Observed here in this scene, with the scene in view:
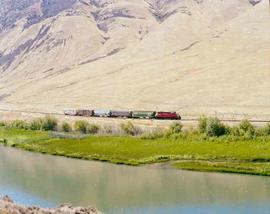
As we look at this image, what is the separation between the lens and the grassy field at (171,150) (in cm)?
6456

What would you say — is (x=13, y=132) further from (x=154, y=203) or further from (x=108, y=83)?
(x=154, y=203)

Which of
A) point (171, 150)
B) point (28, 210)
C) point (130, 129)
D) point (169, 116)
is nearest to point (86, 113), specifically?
point (169, 116)

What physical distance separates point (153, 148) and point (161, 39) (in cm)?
12283

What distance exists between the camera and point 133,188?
2172 inches

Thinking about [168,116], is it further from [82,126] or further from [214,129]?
[214,129]

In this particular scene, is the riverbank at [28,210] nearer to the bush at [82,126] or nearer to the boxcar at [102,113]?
the bush at [82,126]

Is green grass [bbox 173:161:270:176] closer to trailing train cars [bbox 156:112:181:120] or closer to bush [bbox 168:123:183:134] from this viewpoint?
bush [bbox 168:123:183:134]

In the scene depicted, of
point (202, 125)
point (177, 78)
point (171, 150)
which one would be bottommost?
point (171, 150)

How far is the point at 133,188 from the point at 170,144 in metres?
25.3

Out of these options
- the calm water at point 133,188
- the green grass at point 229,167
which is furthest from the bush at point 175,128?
the green grass at point 229,167

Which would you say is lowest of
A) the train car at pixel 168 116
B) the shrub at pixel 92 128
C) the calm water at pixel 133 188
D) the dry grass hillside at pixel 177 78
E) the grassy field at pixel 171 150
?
the calm water at pixel 133 188

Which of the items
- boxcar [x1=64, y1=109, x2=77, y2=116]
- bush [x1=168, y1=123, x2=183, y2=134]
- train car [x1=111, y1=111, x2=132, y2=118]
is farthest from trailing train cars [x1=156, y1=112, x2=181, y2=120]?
boxcar [x1=64, y1=109, x2=77, y2=116]

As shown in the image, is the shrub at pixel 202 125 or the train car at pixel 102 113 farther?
the train car at pixel 102 113

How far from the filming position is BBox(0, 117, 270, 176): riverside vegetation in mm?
65812
